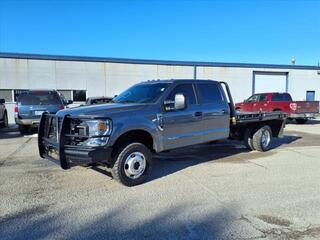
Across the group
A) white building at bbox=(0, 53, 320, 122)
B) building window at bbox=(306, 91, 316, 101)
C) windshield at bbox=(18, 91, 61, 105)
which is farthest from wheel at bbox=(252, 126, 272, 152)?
building window at bbox=(306, 91, 316, 101)

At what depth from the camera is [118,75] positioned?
2159 cm

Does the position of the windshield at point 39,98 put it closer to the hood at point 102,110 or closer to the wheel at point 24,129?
the wheel at point 24,129

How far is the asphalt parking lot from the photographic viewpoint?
386 centimetres

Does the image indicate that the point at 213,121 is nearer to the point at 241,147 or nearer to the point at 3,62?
the point at 241,147

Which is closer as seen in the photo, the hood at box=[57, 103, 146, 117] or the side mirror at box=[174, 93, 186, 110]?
the hood at box=[57, 103, 146, 117]

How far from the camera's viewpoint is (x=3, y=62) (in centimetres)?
1898

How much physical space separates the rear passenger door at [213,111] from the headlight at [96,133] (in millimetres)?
2673

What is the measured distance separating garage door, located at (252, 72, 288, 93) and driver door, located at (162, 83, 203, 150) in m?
19.8

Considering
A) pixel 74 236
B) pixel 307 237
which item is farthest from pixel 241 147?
pixel 74 236

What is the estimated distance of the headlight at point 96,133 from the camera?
207 inches

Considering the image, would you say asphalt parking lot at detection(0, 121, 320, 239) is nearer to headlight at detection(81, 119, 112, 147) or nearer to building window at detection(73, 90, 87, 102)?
headlight at detection(81, 119, 112, 147)

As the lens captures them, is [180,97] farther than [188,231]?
Yes

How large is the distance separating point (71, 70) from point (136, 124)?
1616 centimetres

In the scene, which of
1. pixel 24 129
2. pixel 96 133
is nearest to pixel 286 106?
pixel 24 129
